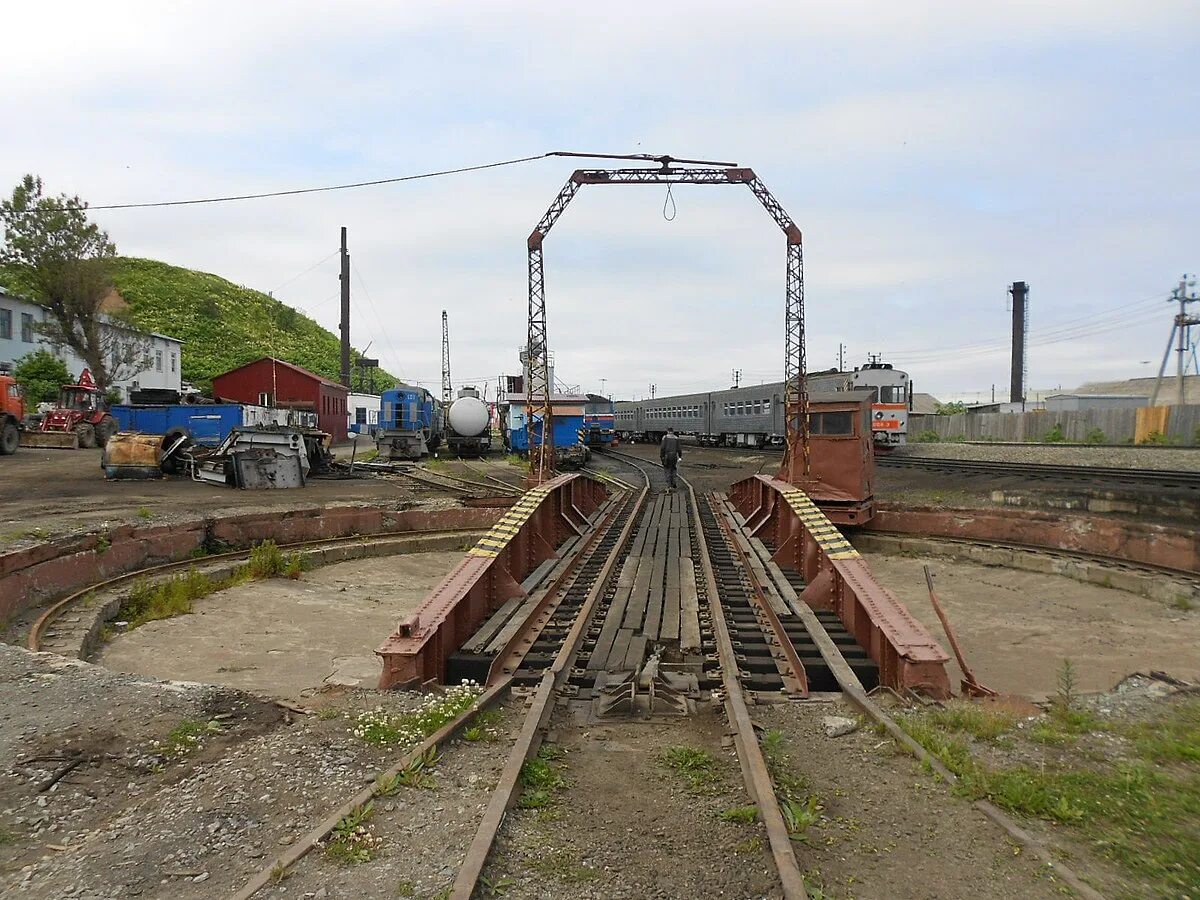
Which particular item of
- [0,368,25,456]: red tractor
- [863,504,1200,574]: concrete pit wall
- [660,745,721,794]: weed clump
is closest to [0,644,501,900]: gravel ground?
[660,745,721,794]: weed clump

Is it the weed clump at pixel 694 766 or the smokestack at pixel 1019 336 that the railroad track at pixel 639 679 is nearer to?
the weed clump at pixel 694 766

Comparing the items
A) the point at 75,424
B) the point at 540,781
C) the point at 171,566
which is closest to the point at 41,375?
the point at 75,424

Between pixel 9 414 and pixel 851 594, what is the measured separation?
85.0 ft

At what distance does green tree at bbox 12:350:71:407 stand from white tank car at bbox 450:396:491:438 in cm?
1829

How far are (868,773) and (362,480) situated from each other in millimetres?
19449

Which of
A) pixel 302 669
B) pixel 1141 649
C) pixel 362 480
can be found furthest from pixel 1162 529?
pixel 362 480

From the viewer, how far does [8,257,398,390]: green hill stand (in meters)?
62.3

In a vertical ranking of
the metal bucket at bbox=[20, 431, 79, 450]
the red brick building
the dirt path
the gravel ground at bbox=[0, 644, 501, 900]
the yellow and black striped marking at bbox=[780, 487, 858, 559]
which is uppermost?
the red brick building

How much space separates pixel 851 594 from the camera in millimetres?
7293

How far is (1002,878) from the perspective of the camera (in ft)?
9.95

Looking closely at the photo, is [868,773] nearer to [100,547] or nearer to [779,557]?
[779,557]

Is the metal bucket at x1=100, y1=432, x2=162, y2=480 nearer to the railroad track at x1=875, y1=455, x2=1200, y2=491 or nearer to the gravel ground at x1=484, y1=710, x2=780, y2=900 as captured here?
the gravel ground at x1=484, y1=710, x2=780, y2=900

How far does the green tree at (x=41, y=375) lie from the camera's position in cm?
3459

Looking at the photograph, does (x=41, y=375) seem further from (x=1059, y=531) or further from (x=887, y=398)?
(x=1059, y=531)
